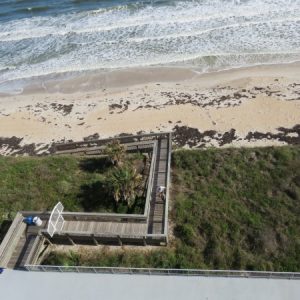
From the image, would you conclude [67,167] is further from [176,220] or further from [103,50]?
[103,50]

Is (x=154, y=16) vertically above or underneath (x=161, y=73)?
above

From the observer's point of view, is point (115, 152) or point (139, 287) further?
point (115, 152)

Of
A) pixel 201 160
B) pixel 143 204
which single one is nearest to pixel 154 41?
pixel 201 160

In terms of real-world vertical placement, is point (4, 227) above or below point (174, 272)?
above

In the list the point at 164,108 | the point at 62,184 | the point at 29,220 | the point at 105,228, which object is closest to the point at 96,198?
the point at 62,184

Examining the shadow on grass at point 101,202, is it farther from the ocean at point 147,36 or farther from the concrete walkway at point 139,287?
the ocean at point 147,36

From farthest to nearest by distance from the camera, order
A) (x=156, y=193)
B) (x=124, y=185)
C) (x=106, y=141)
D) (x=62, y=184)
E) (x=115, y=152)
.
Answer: (x=106, y=141) → (x=115, y=152) → (x=62, y=184) → (x=156, y=193) → (x=124, y=185)

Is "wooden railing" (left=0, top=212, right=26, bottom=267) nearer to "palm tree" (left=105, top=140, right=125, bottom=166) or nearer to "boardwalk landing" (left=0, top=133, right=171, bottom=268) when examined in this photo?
"boardwalk landing" (left=0, top=133, right=171, bottom=268)

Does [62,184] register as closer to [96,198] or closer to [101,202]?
[96,198]
